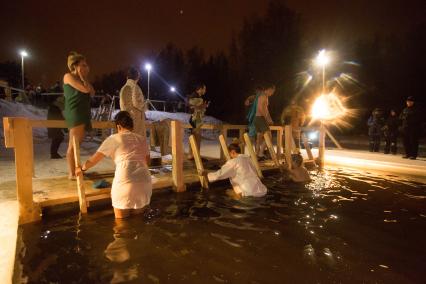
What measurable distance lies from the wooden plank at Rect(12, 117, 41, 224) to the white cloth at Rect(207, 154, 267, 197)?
295 cm

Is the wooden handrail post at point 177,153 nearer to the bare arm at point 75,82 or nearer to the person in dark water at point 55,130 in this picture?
the bare arm at point 75,82

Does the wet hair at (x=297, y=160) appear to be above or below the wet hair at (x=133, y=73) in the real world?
below

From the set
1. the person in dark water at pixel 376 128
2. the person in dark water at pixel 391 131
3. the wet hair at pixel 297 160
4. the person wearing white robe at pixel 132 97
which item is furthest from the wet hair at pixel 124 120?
the person in dark water at pixel 376 128

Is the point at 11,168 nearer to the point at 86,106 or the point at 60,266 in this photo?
the point at 86,106

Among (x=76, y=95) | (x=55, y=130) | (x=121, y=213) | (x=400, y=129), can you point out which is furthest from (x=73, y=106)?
(x=400, y=129)

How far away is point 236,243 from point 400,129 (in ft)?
32.5

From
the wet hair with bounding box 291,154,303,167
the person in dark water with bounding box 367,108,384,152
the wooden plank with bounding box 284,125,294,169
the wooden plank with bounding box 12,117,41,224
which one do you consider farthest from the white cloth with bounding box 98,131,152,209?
the person in dark water with bounding box 367,108,384,152

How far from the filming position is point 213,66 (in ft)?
128

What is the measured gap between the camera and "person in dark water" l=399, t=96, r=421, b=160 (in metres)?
10.5

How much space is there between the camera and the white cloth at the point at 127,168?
4.25 m

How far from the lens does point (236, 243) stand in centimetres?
402

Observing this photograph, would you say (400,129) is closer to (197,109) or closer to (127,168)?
(197,109)

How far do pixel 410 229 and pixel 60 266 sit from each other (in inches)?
185

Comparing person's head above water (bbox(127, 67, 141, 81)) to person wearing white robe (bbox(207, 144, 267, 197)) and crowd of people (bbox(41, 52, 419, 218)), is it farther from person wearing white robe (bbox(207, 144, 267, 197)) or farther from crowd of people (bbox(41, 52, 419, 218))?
person wearing white robe (bbox(207, 144, 267, 197))
